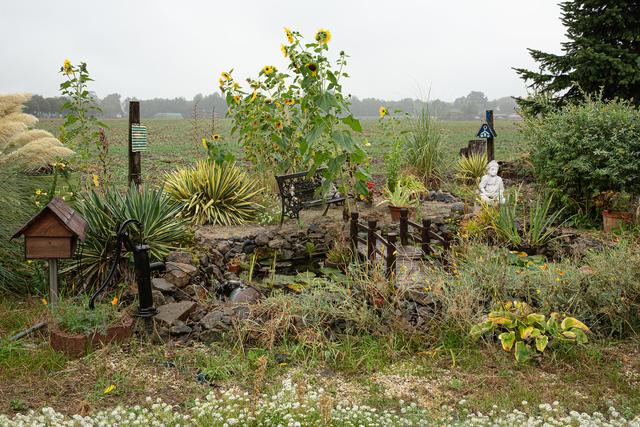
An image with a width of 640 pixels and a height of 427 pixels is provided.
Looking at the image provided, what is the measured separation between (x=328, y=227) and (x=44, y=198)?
368 centimetres

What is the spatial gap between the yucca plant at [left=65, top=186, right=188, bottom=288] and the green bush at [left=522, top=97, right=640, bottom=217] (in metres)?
5.67

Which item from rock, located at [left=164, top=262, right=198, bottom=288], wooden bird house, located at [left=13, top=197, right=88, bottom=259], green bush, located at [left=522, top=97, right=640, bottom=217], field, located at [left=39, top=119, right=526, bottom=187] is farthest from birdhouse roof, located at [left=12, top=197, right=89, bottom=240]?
green bush, located at [left=522, top=97, right=640, bottom=217]

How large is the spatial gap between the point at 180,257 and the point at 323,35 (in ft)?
11.3

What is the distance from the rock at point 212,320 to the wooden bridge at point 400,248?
152 centimetres

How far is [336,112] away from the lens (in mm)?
7941

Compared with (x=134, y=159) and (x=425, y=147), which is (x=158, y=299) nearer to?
(x=134, y=159)

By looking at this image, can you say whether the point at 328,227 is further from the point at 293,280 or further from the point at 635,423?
the point at 635,423

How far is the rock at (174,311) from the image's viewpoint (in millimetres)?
5168

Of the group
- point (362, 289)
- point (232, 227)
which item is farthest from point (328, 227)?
point (362, 289)

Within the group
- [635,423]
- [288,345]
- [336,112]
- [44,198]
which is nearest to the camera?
[635,423]

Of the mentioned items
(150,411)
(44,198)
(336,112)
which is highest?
(336,112)

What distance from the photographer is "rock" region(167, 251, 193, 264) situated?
643cm

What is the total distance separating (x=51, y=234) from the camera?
5.32m

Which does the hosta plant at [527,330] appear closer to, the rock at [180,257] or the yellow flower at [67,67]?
the rock at [180,257]
